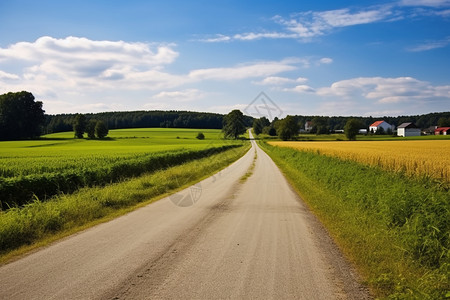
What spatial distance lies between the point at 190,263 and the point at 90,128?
10190 centimetres

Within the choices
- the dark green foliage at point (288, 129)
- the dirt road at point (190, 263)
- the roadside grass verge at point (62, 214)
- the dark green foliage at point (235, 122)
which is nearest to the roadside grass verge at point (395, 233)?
the dirt road at point (190, 263)

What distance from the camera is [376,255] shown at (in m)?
6.99

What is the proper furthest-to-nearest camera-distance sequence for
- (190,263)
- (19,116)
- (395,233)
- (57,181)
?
(19,116), (57,181), (395,233), (190,263)

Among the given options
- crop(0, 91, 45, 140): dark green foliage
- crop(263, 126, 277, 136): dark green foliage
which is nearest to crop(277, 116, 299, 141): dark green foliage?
crop(263, 126, 277, 136): dark green foliage

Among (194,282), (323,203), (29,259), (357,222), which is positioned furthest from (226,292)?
(323,203)

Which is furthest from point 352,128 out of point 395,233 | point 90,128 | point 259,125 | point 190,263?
point 190,263

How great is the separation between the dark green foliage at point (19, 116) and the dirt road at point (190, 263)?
8708cm

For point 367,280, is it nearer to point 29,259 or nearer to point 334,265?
point 334,265

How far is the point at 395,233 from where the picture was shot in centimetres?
820

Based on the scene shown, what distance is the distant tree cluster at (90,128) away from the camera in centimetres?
9844

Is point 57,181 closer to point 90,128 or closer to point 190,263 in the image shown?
point 190,263

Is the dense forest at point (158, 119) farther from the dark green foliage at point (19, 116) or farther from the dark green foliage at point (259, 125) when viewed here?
the dark green foliage at point (19, 116)

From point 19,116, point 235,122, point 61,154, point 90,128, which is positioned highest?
point 19,116

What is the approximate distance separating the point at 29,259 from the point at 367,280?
21.4 feet
